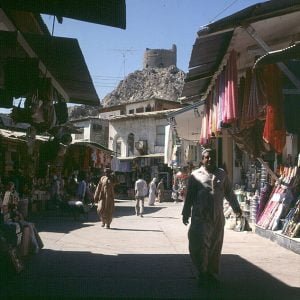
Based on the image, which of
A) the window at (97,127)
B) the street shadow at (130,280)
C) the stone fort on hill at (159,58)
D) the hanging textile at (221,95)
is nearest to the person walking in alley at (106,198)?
the hanging textile at (221,95)

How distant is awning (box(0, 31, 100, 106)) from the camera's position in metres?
7.30

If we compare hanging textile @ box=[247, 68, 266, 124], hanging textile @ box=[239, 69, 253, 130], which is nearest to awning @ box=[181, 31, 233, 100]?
hanging textile @ box=[239, 69, 253, 130]

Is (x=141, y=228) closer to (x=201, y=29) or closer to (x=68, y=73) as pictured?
(x=68, y=73)

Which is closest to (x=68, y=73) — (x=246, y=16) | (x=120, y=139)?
(x=246, y=16)

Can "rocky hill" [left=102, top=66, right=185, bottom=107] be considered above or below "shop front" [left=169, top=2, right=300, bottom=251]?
above

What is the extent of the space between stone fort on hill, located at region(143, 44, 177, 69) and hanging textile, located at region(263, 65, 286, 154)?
80.6 metres

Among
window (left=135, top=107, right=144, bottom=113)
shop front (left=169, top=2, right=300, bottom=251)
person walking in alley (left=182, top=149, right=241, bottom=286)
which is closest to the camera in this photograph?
person walking in alley (left=182, top=149, right=241, bottom=286)

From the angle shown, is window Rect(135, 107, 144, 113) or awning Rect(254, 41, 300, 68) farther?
window Rect(135, 107, 144, 113)

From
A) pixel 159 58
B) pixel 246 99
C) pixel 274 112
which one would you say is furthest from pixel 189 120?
pixel 159 58

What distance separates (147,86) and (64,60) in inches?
2713

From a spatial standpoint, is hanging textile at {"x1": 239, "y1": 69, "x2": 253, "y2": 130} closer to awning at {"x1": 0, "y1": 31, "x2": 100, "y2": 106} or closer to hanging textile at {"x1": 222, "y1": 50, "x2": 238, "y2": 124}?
hanging textile at {"x1": 222, "y1": 50, "x2": 238, "y2": 124}

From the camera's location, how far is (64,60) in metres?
8.28

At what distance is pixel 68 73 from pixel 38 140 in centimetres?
736

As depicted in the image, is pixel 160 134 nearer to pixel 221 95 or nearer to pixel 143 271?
pixel 221 95
